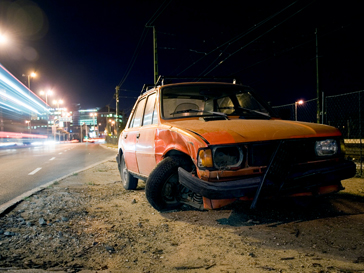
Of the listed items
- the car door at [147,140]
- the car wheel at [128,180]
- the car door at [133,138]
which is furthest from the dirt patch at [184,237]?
the car wheel at [128,180]

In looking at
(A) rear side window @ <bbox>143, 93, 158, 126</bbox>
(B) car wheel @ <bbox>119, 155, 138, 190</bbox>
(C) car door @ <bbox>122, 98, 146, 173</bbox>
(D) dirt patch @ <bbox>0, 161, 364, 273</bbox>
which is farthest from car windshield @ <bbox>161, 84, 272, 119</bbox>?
(B) car wheel @ <bbox>119, 155, 138, 190</bbox>

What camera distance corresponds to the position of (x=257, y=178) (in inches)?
120

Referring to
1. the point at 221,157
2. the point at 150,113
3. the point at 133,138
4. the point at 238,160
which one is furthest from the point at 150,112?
the point at 238,160

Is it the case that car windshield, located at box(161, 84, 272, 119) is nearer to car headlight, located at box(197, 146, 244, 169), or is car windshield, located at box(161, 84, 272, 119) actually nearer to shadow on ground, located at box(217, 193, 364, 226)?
shadow on ground, located at box(217, 193, 364, 226)

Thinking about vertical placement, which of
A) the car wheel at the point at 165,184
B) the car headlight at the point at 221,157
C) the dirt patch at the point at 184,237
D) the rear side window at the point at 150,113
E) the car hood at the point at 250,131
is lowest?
the dirt patch at the point at 184,237

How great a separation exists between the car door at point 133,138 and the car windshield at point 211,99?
0.87m

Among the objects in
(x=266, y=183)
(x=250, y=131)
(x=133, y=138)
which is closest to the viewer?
(x=266, y=183)

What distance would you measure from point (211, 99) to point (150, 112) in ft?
3.46

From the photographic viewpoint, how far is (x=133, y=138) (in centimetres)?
551

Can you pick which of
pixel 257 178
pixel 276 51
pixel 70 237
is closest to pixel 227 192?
pixel 257 178

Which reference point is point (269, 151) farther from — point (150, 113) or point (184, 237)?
point (150, 113)

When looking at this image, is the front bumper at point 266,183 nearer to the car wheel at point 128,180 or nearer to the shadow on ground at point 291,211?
the shadow on ground at point 291,211

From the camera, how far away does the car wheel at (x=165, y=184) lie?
11.9 feet

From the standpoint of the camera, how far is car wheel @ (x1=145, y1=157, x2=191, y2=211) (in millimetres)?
3613
